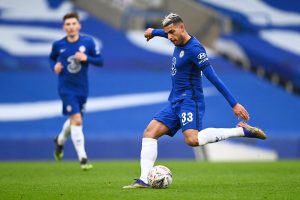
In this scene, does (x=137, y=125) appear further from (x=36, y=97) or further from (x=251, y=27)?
(x=251, y=27)

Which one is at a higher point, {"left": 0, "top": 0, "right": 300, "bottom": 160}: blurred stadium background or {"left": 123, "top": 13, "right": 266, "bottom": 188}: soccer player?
{"left": 0, "top": 0, "right": 300, "bottom": 160}: blurred stadium background

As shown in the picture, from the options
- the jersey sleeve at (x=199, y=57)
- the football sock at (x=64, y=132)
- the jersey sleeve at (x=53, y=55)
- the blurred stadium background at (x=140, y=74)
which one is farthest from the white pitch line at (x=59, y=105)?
the jersey sleeve at (x=199, y=57)

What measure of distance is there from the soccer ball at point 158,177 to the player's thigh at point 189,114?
22.0 inches

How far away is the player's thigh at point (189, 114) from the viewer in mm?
9273

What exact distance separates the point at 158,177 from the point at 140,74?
12.2 m

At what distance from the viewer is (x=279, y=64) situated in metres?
21.7

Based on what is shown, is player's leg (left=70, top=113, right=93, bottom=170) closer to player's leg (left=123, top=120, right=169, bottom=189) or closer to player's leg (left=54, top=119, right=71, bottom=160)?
player's leg (left=54, top=119, right=71, bottom=160)

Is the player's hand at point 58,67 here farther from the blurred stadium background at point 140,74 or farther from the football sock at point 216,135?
the blurred stadium background at point 140,74

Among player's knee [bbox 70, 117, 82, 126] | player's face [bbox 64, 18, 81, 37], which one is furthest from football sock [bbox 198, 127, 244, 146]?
player's face [bbox 64, 18, 81, 37]

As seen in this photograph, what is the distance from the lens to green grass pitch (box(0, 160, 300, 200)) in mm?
8305

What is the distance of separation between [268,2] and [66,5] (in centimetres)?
615

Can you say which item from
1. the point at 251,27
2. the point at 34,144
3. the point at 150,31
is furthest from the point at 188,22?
the point at 150,31

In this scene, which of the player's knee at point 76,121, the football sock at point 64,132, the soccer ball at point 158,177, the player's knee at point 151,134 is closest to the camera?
the soccer ball at point 158,177

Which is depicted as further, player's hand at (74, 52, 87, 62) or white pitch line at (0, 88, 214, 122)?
white pitch line at (0, 88, 214, 122)
